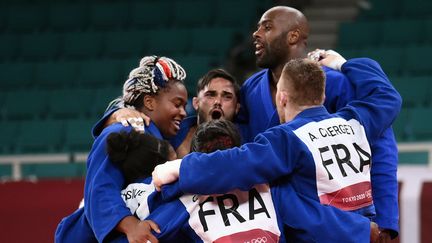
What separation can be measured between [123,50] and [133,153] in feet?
26.4

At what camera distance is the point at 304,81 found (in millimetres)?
2551

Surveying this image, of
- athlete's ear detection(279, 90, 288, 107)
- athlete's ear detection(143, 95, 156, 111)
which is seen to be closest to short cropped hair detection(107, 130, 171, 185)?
athlete's ear detection(143, 95, 156, 111)

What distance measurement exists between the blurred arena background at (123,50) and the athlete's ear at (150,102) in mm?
4040

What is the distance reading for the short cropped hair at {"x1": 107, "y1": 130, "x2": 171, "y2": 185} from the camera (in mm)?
2723

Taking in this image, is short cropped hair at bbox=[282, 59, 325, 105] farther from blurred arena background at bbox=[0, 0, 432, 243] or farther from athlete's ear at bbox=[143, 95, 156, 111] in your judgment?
blurred arena background at bbox=[0, 0, 432, 243]

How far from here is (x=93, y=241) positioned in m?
2.85

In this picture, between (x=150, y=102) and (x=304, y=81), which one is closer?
(x=304, y=81)

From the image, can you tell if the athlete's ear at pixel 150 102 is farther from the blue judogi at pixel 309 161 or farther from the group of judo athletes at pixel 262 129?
the blue judogi at pixel 309 161

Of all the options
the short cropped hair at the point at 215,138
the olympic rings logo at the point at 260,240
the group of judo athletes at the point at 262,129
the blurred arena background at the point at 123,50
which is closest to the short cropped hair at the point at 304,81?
the group of judo athletes at the point at 262,129

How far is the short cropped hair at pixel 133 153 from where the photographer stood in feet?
8.93

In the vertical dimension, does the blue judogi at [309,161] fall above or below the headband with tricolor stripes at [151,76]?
below

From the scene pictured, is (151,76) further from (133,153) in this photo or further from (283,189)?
(283,189)

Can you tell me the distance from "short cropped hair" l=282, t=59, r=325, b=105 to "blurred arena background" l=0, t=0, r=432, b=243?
175 inches

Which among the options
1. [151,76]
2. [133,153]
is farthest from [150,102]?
[133,153]
